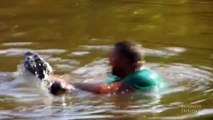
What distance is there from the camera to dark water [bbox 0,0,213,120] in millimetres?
7543

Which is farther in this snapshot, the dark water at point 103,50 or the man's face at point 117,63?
the man's face at point 117,63

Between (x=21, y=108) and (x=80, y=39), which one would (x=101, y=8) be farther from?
(x=21, y=108)

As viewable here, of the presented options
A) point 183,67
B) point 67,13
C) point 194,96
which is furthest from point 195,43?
point 67,13

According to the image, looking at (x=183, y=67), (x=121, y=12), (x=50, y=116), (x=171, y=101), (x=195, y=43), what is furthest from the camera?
(x=121, y=12)

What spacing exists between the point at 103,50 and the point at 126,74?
2.35m

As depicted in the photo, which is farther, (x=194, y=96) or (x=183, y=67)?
(x=183, y=67)

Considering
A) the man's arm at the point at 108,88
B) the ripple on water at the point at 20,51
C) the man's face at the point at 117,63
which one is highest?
the ripple on water at the point at 20,51

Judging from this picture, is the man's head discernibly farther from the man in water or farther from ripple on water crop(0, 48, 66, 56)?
ripple on water crop(0, 48, 66, 56)

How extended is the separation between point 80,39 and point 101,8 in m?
2.76

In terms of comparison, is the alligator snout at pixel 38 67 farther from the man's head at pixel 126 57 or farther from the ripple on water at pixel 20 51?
the ripple on water at pixel 20 51

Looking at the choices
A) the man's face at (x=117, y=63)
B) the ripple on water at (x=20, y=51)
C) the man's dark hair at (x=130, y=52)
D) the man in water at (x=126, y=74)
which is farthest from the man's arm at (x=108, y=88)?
the ripple on water at (x=20, y=51)

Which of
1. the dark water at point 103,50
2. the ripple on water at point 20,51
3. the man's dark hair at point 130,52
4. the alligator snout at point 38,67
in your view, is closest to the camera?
the dark water at point 103,50

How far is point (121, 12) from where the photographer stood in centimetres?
1319

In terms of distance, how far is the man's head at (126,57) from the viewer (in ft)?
25.8
